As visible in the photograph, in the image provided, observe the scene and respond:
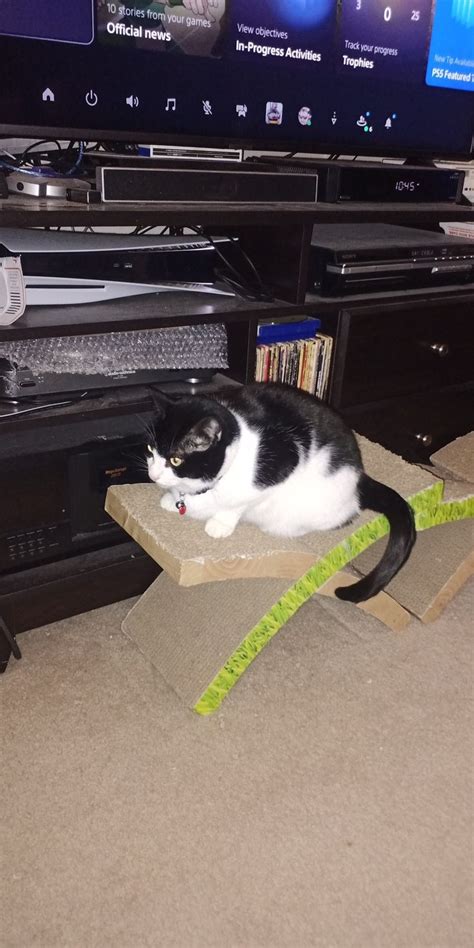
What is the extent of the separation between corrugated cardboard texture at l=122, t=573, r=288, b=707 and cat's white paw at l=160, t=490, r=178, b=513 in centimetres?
20

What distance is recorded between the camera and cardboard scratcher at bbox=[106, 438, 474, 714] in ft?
3.67

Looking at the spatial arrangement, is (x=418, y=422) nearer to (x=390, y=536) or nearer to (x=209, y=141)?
(x=390, y=536)

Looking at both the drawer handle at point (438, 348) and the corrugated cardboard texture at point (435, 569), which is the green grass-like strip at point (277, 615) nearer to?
the corrugated cardboard texture at point (435, 569)

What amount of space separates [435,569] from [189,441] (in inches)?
27.6

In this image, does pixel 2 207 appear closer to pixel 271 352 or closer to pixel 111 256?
pixel 111 256

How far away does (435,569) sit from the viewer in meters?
1.48

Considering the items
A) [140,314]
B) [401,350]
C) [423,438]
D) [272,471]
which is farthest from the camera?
[423,438]

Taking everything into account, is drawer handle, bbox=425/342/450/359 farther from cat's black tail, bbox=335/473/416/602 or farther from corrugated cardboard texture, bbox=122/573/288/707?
corrugated cardboard texture, bbox=122/573/288/707

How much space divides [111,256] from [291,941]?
117 centimetres

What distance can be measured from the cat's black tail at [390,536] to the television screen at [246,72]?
810 mm

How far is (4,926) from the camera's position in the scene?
888mm

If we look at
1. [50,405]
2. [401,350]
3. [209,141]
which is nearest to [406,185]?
[401,350]

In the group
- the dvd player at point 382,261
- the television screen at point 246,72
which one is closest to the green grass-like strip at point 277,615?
the dvd player at point 382,261

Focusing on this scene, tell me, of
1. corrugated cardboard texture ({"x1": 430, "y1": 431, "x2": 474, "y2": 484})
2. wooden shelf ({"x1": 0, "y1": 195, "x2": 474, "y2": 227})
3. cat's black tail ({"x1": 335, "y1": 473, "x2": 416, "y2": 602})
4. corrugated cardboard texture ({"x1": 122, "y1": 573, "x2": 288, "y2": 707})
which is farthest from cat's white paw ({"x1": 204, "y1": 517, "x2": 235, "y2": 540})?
corrugated cardboard texture ({"x1": 430, "y1": 431, "x2": 474, "y2": 484})
